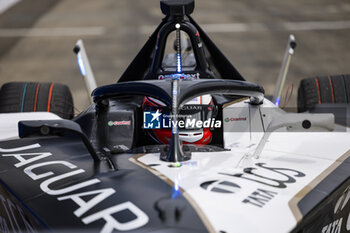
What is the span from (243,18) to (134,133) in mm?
7104

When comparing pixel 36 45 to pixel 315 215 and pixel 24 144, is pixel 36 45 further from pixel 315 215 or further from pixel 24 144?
pixel 315 215

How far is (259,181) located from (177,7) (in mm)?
1135

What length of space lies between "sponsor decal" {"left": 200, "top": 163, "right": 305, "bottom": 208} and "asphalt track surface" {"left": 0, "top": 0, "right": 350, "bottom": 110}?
394cm

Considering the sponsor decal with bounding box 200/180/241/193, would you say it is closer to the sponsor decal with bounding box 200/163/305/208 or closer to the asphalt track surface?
the sponsor decal with bounding box 200/163/305/208

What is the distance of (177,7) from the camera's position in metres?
1.90

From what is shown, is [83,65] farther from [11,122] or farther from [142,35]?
[142,35]

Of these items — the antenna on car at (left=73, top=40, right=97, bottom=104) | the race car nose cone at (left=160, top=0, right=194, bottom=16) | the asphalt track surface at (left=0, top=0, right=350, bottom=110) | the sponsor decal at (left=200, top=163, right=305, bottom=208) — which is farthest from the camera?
the asphalt track surface at (left=0, top=0, right=350, bottom=110)

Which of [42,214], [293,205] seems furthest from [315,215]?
[42,214]

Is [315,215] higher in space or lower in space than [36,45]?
lower

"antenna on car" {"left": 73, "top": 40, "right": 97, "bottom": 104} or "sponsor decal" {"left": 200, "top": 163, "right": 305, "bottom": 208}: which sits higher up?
"antenna on car" {"left": 73, "top": 40, "right": 97, "bottom": 104}

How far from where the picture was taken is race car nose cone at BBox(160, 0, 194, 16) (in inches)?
74.4

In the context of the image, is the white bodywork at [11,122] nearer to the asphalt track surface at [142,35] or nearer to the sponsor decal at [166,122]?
the sponsor decal at [166,122]

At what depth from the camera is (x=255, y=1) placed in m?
9.30

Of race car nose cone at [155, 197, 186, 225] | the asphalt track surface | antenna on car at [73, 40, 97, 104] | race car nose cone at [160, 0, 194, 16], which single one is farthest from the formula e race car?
the asphalt track surface
